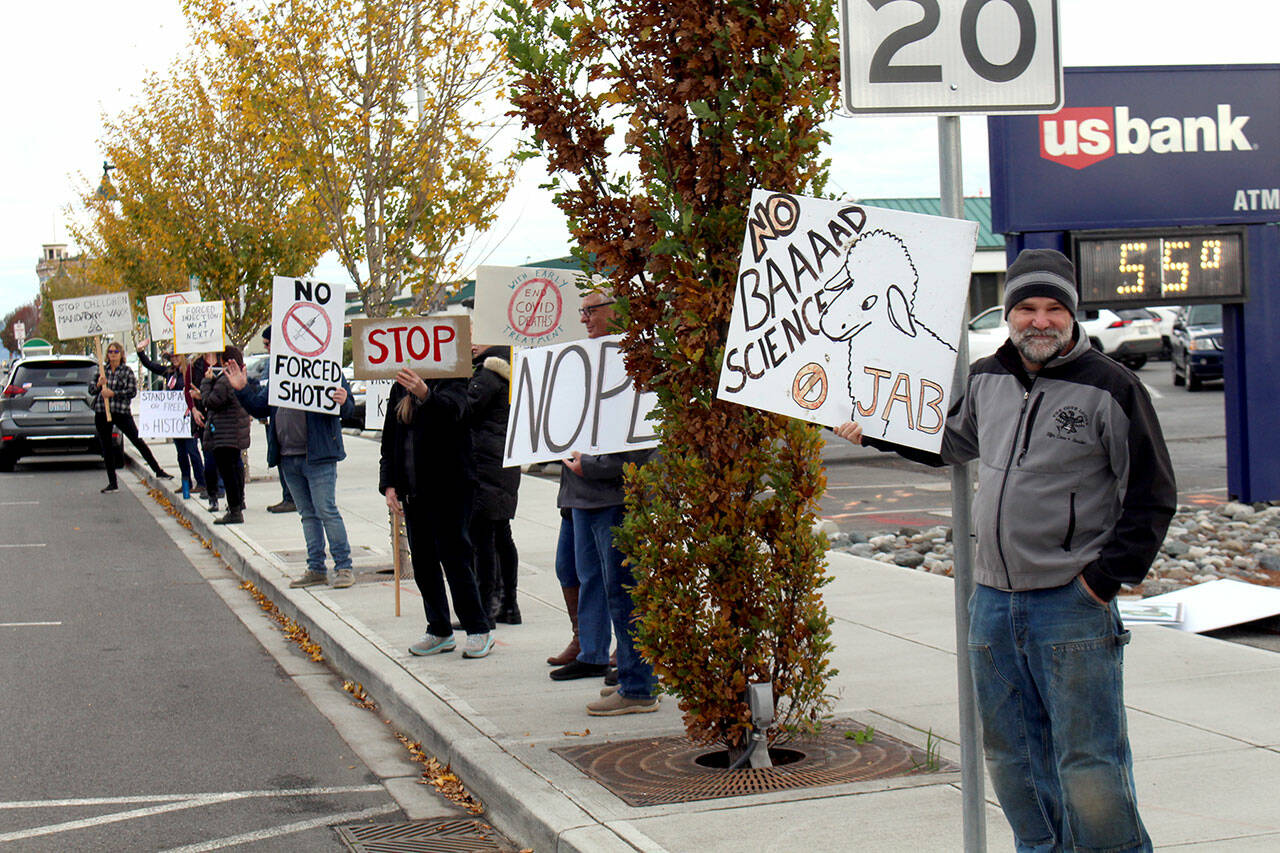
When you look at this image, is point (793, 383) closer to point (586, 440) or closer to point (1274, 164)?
point (586, 440)

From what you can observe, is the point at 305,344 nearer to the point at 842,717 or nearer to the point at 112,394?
the point at 842,717

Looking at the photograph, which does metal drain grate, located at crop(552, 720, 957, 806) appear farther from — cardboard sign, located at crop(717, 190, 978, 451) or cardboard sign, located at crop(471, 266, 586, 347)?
cardboard sign, located at crop(471, 266, 586, 347)

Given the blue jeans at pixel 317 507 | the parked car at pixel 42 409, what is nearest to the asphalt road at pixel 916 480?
the blue jeans at pixel 317 507

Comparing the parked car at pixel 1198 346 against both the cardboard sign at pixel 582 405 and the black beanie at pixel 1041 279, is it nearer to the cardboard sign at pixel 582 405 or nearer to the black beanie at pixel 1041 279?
the cardboard sign at pixel 582 405

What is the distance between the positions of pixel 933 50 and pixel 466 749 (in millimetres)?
3539

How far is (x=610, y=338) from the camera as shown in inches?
255

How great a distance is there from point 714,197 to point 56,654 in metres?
5.86

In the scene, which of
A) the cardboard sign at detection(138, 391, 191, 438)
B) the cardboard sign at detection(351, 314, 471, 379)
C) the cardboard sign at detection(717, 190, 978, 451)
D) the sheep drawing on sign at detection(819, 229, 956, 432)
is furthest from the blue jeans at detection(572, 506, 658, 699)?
the cardboard sign at detection(138, 391, 191, 438)

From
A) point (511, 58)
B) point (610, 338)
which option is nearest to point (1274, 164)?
point (610, 338)

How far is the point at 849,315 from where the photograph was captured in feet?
14.1

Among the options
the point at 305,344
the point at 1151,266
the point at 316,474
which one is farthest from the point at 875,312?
the point at 1151,266

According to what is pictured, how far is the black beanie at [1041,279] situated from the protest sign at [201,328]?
13.0m

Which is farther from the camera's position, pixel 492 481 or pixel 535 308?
pixel 535 308

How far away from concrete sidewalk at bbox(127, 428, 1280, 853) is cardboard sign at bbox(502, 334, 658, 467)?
1267mm
